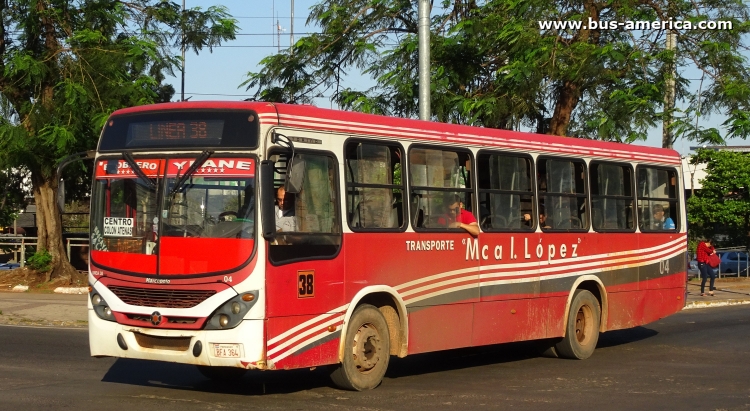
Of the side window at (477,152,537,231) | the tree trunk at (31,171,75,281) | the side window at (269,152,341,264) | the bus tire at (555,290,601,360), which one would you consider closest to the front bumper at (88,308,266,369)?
the side window at (269,152,341,264)

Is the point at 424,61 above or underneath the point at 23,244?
above

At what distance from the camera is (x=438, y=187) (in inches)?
452

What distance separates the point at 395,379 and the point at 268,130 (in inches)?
145

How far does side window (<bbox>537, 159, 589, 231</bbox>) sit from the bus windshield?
5.19m

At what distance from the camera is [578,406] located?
9641 millimetres

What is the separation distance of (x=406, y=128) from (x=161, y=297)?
11.2 feet

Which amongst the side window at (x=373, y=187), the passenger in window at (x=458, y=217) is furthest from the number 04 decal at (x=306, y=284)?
the passenger in window at (x=458, y=217)

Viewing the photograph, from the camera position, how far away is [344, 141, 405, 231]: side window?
405 inches

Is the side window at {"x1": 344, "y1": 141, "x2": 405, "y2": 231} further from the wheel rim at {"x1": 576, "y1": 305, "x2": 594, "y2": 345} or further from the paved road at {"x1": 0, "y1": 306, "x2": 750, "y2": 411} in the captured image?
the wheel rim at {"x1": 576, "y1": 305, "x2": 594, "y2": 345}

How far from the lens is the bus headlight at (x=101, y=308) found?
31.9ft

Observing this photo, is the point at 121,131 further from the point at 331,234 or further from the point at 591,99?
the point at 591,99

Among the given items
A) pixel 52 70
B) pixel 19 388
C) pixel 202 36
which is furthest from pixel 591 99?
pixel 19 388

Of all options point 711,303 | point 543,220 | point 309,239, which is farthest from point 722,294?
point 309,239

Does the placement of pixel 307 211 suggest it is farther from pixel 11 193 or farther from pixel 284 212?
pixel 11 193
